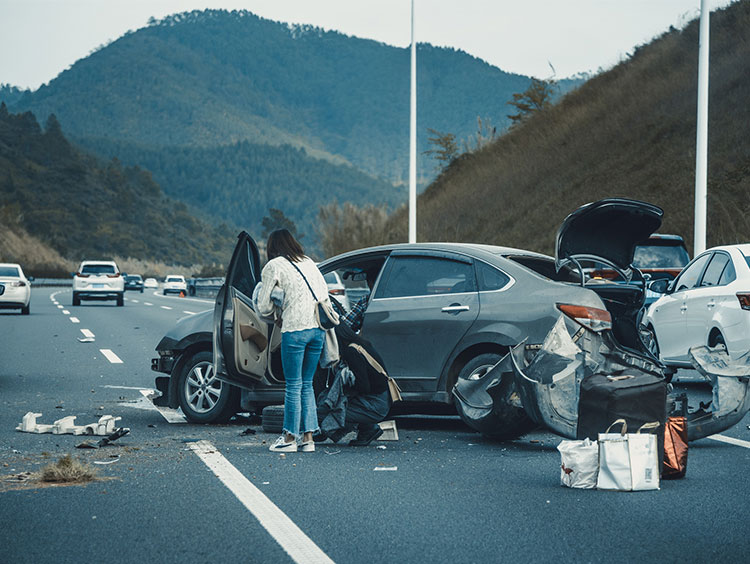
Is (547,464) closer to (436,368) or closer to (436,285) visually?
(436,368)

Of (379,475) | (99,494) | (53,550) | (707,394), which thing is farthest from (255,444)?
(707,394)

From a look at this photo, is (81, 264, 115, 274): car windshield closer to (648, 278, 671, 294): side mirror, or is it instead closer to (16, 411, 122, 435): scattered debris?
(648, 278, 671, 294): side mirror

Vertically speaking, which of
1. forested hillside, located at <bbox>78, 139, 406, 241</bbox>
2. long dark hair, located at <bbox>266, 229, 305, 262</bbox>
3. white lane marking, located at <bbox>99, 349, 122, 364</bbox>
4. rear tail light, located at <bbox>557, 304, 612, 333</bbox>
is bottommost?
white lane marking, located at <bbox>99, 349, 122, 364</bbox>

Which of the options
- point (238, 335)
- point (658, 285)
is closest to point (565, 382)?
point (238, 335)

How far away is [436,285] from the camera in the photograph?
30.8 feet

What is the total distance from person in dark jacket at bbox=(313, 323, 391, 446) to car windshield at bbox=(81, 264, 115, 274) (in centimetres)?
3293

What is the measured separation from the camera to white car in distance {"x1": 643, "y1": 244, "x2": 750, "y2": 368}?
10996 mm

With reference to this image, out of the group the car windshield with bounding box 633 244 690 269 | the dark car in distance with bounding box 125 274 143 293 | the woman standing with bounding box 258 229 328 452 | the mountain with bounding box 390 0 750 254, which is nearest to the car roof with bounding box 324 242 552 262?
the woman standing with bounding box 258 229 328 452

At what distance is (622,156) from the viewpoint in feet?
121

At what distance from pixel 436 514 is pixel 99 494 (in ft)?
7.04

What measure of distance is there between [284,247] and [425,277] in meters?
1.75

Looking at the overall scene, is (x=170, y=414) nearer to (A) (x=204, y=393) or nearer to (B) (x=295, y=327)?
(A) (x=204, y=393)

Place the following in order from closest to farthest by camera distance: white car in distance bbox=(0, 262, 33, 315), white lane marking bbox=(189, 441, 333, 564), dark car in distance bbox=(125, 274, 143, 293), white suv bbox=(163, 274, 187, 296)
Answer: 1. white lane marking bbox=(189, 441, 333, 564)
2. white car in distance bbox=(0, 262, 33, 315)
3. white suv bbox=(163, 274, 187, 296)
4. dark car in distance bbox=(125, 274, 143, 293)

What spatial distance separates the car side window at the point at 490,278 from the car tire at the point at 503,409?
59 centimetres
